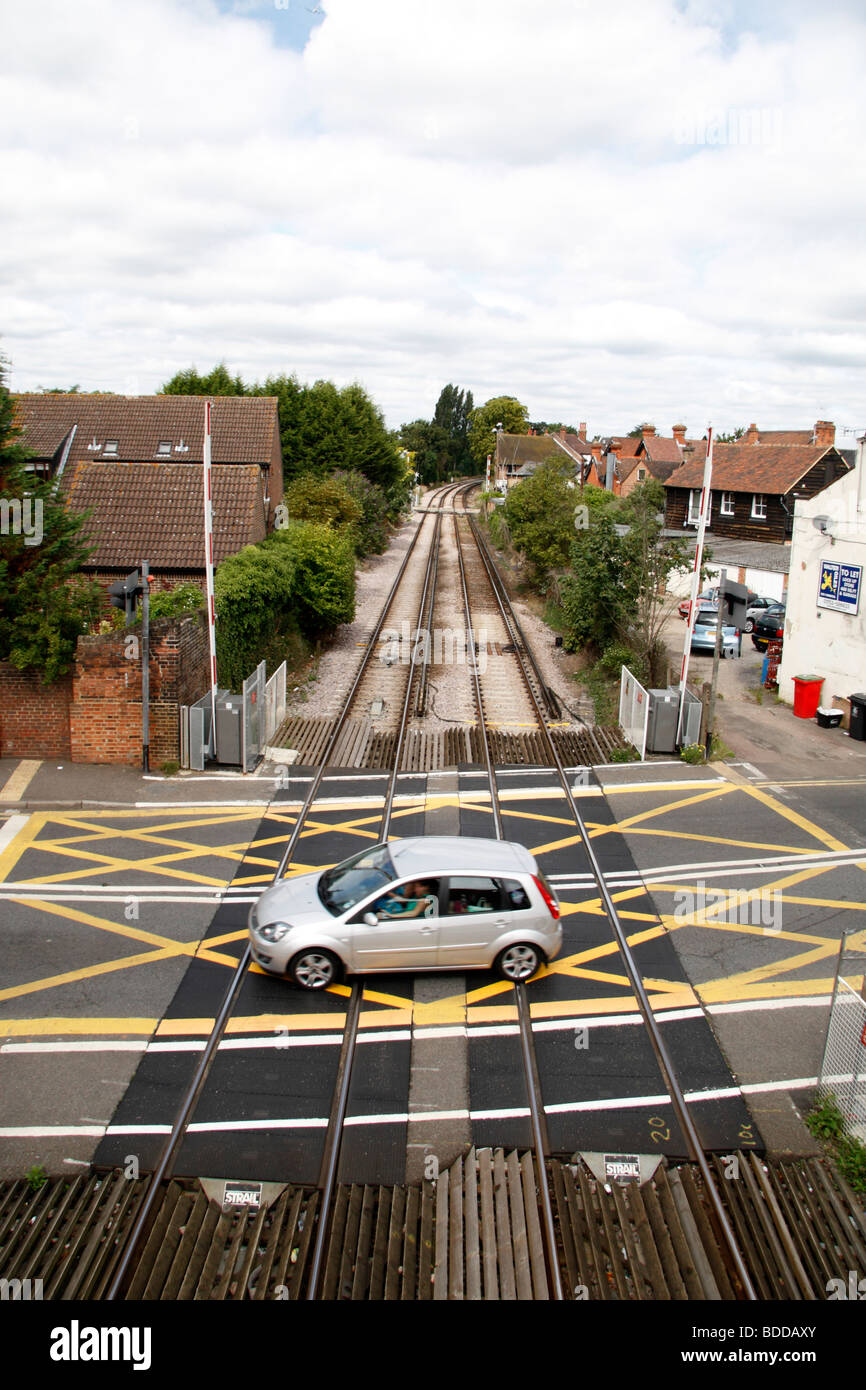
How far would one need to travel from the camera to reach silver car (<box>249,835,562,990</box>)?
8.94 m

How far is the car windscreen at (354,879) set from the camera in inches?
359

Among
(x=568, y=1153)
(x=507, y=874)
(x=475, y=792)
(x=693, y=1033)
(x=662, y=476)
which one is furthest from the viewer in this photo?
(x=662, y=476)

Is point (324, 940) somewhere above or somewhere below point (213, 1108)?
above

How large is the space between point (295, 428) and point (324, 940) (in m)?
43.0

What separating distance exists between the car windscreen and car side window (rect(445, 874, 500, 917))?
24.8 inches

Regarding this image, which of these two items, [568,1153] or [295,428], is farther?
[295,428]

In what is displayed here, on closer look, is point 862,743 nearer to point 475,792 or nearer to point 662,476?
point 475,792

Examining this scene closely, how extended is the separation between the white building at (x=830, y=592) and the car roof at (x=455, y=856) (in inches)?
470

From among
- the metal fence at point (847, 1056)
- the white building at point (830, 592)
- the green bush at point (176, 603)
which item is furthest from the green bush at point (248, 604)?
the metal fence at point (847, 1056)

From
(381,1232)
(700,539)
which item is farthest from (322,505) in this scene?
(381,1232)

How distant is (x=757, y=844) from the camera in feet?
42.4

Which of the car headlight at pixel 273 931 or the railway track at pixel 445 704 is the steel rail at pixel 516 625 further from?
the car headlight at pixel 273 931
